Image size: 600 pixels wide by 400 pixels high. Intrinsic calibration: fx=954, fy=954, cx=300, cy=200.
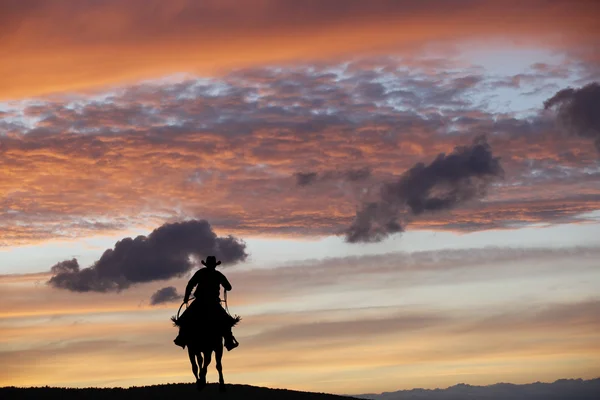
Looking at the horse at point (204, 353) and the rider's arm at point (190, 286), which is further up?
the rider's arm at point (190, 286)

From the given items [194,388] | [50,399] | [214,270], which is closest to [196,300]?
[214,270]

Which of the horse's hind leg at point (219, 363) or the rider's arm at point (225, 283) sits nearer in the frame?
the horse's hind leg at point (219, 363)

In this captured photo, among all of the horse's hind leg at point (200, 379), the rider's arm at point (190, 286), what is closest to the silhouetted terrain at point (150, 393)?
the horse's hind leg at point (200, 379)

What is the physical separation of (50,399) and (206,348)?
18.4ft

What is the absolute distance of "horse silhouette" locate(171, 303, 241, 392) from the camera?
Result: 1341 inches

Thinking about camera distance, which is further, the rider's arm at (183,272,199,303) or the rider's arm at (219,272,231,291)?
the rider's arm at (219,272,231,291)

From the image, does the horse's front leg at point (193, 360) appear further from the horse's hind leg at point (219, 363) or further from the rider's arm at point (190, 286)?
the rider's arm at point (190, 286)

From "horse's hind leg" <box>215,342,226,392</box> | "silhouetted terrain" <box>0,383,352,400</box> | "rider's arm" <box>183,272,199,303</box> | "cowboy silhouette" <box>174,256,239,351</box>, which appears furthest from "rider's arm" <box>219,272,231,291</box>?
"silhouetted terrain" <box>0,383,352,400</box>

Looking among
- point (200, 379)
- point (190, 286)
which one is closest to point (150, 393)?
point (200, 379)

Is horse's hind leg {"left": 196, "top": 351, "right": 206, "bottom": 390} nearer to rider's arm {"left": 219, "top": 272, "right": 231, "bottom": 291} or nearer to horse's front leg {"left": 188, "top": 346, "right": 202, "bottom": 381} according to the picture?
horse's front leg {"left": 188, "top": 346, "right": 202, "bottom": 381}

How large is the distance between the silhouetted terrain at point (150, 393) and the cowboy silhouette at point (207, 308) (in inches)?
69.1

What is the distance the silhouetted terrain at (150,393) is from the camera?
109ft

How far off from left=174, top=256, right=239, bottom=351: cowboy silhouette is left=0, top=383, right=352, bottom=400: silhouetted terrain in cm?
175

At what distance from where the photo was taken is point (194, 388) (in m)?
35.4
